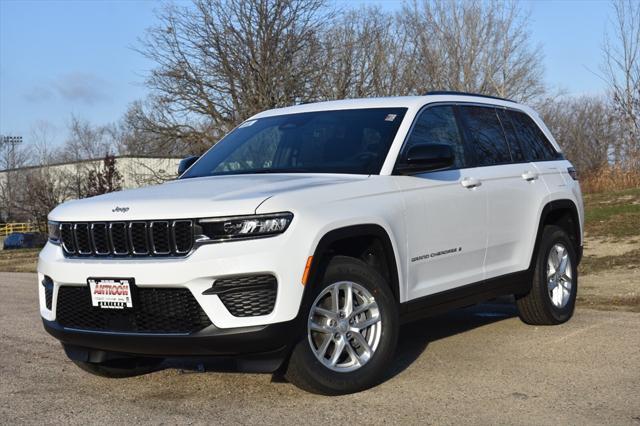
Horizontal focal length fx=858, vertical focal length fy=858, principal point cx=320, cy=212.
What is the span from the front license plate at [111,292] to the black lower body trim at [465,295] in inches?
72.7

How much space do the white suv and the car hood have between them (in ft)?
0.04

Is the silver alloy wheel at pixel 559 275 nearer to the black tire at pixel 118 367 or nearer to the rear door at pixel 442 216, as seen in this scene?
the rear door at pixel 442 216

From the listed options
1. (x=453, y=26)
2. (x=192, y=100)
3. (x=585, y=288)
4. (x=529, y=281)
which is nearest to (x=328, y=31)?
(x=192, y=100)

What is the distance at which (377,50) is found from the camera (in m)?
28.7

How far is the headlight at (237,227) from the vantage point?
15.9 ft

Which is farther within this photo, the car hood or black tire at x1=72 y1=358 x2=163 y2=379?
black tire at x1=72 y1=358 x2=163 y2=379

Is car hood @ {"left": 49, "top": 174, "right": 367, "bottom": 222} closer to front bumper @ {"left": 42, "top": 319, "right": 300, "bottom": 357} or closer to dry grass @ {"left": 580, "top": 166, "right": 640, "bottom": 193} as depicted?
front bumper @ {"left": 42, "top": 319, "right": 300, "bottom": 357}

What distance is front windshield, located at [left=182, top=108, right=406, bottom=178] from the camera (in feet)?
19.8

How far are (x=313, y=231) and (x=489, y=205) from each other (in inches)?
86.3

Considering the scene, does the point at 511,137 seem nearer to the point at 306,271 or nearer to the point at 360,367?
the point at 360,367

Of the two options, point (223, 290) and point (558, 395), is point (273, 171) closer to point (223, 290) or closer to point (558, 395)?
point (223, 290)

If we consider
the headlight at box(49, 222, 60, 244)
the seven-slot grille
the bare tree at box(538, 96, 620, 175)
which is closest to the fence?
the bare tree at box(538, 96, 620, 175)

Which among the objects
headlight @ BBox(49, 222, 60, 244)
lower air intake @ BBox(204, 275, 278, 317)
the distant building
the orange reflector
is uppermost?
headlight @ BBox(49, 222, 60, 244)

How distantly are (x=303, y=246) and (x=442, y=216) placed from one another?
157 cm
